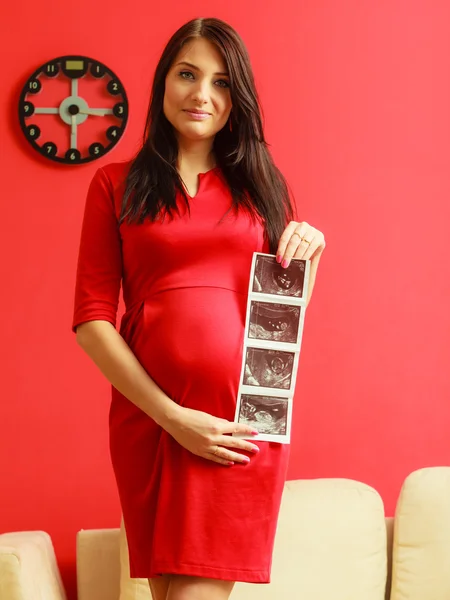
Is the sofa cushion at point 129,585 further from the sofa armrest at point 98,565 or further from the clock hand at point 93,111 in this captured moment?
the clock hand at point 93,111

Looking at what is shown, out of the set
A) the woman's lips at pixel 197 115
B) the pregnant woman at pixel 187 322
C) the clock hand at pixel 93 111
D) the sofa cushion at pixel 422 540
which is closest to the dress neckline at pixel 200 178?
the pregnant woman at pixel 187 322

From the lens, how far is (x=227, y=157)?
6.20 feet

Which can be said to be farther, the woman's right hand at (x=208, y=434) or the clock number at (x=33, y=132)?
the clock number at (x=33, y=132)

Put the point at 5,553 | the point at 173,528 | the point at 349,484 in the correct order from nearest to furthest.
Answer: the point at 173,528
the point at 5,553
the point at 349,484

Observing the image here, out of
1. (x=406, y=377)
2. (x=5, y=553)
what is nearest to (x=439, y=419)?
(x=406, y=377)

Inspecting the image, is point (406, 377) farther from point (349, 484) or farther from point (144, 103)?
point (144, 103)

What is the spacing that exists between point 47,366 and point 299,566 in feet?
3.46

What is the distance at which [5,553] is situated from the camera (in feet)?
7.94

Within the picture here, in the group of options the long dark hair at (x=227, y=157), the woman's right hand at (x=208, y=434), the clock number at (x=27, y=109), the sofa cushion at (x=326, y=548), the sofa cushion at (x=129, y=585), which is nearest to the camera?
the woman's right hand at (x=208, y=434)

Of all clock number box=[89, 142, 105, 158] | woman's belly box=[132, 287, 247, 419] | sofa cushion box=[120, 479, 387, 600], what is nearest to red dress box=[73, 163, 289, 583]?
woman's belly box=[132, 287, 247, 419]

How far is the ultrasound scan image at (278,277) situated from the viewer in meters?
1.71

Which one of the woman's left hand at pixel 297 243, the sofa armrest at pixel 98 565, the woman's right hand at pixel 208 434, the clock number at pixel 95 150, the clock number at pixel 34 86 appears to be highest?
the clock number at pixel 34 86

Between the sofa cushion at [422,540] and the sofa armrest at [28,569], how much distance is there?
101 centimetres

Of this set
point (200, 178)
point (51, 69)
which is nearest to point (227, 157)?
point (200, 178)
